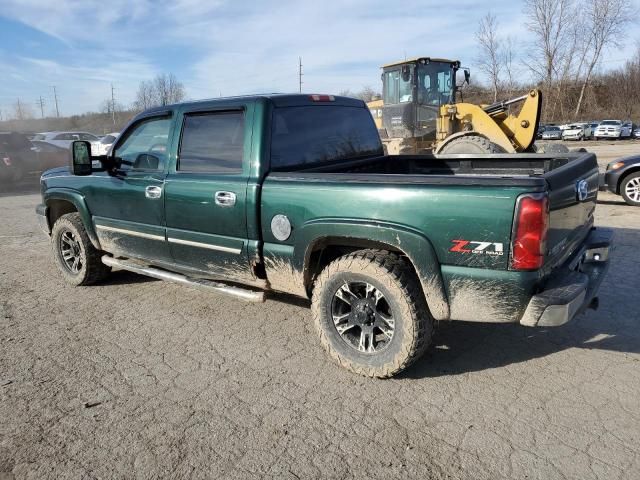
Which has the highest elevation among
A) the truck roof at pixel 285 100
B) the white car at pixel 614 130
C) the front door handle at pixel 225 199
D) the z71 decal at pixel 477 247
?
the white car at pixel 614 130

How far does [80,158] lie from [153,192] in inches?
40.4

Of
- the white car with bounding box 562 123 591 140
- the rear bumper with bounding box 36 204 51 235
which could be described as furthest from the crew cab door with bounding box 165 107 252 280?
the white car with bounding box 562 123 591 140

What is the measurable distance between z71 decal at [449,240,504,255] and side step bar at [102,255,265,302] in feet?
5.34

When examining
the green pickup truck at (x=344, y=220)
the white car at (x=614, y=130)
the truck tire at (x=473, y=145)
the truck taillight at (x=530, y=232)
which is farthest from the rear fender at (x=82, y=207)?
the white car at (x=614, y=130)

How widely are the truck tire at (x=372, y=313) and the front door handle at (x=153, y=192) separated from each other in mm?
1711

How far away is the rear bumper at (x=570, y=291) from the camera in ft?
9.02

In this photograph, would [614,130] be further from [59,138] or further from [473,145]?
[59,138]

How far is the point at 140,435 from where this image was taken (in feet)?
9.09

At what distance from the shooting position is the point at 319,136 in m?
4.09

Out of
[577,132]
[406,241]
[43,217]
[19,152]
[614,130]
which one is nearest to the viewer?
[406,241]

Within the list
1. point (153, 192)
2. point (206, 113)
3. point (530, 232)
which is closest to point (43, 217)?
point (153, 192)

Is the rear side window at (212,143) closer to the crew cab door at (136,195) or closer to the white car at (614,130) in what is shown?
the crew cab door at (136,195)

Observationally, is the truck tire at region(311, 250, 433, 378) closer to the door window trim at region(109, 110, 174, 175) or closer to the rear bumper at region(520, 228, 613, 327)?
the rear bumper at region(520, 228, 613, 327)

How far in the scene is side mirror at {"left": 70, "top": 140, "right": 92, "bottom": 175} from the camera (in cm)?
467
